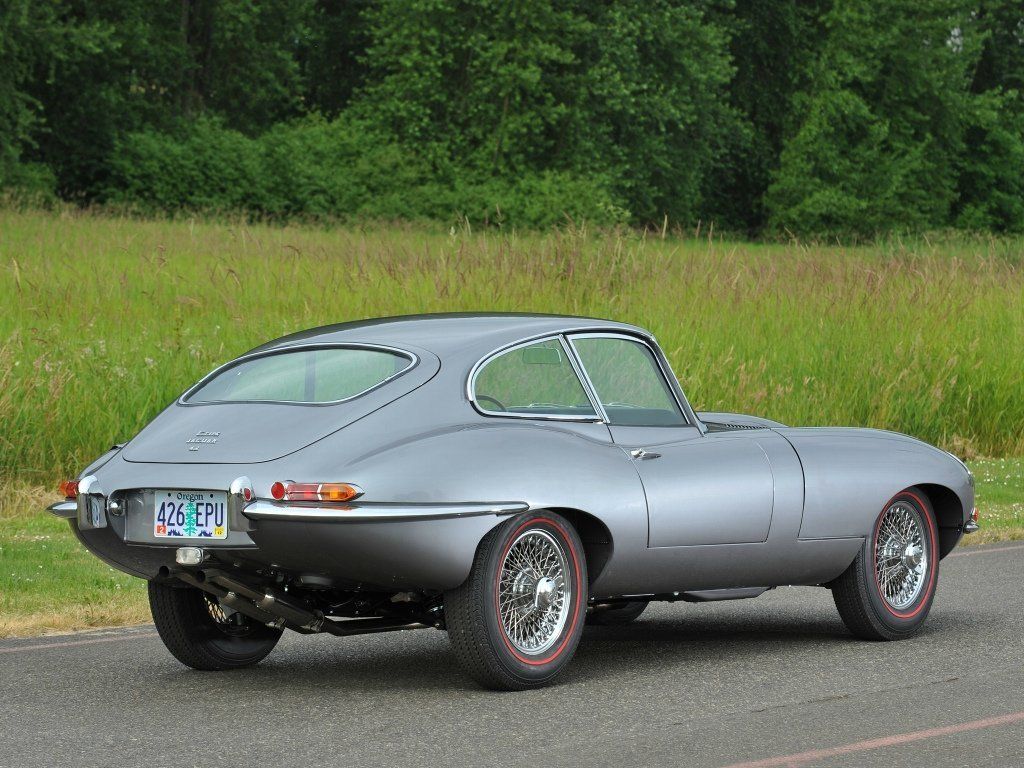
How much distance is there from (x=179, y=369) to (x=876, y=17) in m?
51.6

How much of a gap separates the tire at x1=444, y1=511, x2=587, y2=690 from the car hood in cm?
74

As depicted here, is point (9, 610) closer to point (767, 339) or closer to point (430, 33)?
point (767, 339)

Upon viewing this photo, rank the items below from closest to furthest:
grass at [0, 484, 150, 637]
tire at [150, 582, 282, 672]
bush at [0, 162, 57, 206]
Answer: tire at [150, 582, 282, 672], grass at [0, 484, 150, 637], bush at [0, 162, 57, 206]

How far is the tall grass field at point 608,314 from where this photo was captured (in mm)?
14375

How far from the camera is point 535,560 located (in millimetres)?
6668

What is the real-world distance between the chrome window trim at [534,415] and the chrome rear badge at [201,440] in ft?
3.39

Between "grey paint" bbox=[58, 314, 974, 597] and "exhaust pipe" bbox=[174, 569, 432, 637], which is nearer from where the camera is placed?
"grey paint" bbox=[58, 314, 974, 597]

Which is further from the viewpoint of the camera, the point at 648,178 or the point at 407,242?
the point at 648,178

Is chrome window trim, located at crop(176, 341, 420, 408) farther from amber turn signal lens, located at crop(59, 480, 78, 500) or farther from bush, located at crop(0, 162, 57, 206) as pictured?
bush, located at crop(0, 162, 57, 206)

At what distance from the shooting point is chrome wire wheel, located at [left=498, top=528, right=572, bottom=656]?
258 inches

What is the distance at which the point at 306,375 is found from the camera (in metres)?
7.09

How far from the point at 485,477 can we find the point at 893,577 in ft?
8.52

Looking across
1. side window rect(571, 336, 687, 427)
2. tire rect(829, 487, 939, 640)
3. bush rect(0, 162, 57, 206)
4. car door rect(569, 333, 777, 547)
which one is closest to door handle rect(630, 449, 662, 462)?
car door rect(569, 333, 777, 547)

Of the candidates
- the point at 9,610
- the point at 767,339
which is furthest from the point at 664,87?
the point at 9,610
